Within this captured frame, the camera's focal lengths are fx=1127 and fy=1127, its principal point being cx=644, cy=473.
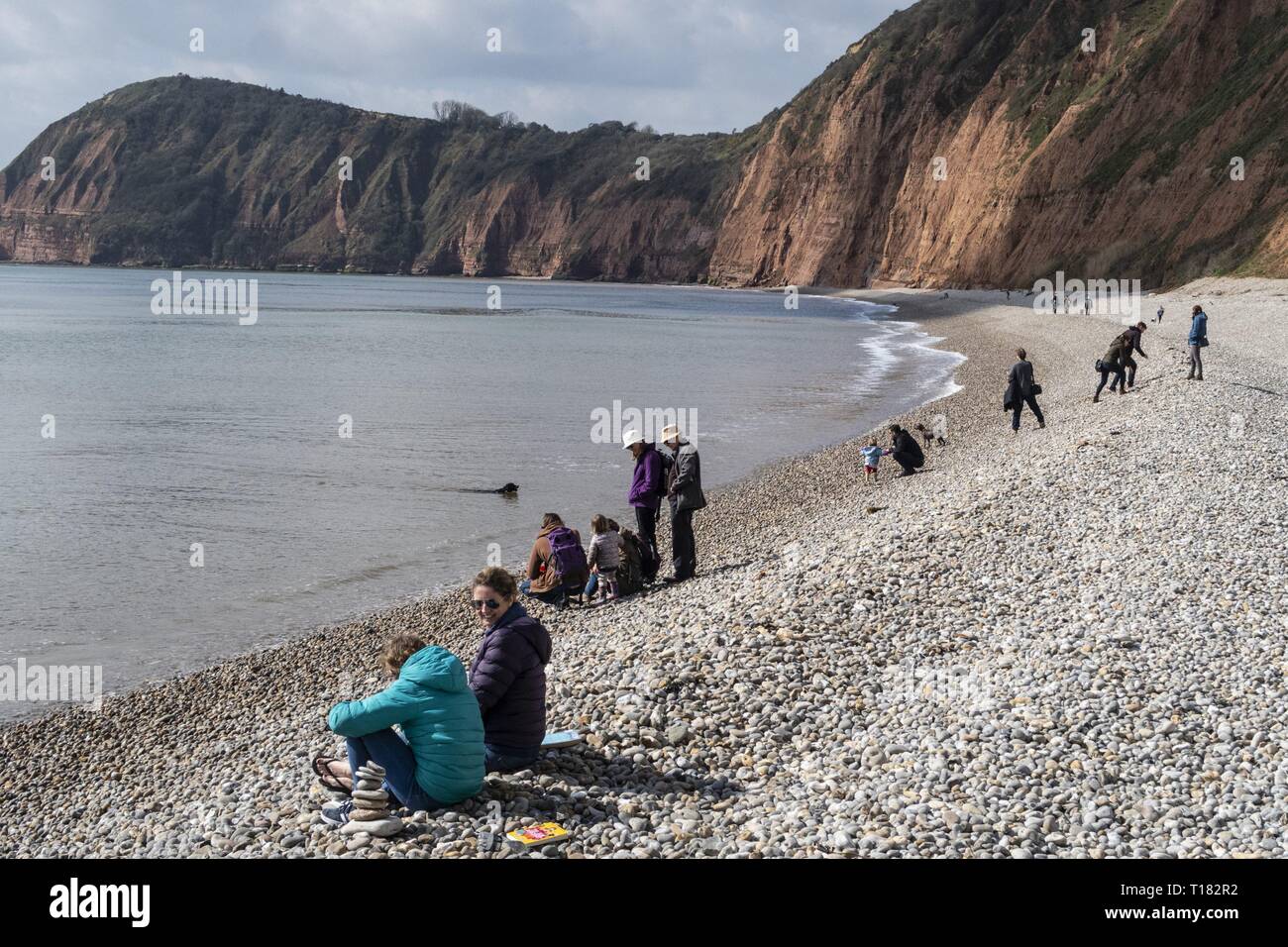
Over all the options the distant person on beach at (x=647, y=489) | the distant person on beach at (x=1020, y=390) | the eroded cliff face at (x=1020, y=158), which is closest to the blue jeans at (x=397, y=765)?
the distant person on beach at (x=647, y=489)

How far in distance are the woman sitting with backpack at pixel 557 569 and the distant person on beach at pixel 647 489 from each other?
0.73 meters

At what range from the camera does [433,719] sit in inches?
240

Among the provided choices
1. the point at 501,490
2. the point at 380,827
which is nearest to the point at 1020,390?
the point at 501,490

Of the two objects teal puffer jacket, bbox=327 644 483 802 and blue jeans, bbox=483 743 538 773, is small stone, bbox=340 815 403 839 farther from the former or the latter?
blue jeans, bbox=483 743 538 773

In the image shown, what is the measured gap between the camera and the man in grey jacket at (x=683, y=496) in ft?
40.6

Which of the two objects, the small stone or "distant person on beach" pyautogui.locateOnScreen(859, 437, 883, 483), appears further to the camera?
"distant person on beach" pyautogui.locateOnScreen(859, 437, 883, 483)

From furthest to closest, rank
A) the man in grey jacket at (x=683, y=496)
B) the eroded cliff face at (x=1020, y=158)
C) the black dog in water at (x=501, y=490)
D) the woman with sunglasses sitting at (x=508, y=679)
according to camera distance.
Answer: the eroded cliff face at (x=1020, y=158)
the black dog in water at (x=501, y=490)
the man in grey jacket at (x=683, y=496)
the woman with sunglasses sitting at (x=508, y=679)

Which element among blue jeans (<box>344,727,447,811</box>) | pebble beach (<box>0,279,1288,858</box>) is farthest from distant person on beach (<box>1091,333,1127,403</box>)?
blue jeans (<box>344,727,447,811</box>)

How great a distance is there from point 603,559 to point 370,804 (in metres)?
6.30

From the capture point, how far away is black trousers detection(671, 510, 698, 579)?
12638 mm

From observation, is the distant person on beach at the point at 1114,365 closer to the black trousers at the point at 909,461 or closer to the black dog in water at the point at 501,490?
the black trousers at the point at 909,461

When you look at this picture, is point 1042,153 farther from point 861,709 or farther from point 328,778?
point 328,778

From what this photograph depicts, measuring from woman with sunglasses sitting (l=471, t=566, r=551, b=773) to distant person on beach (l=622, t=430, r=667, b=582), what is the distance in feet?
18.8

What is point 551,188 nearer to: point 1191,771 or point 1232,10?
point 1232,10
